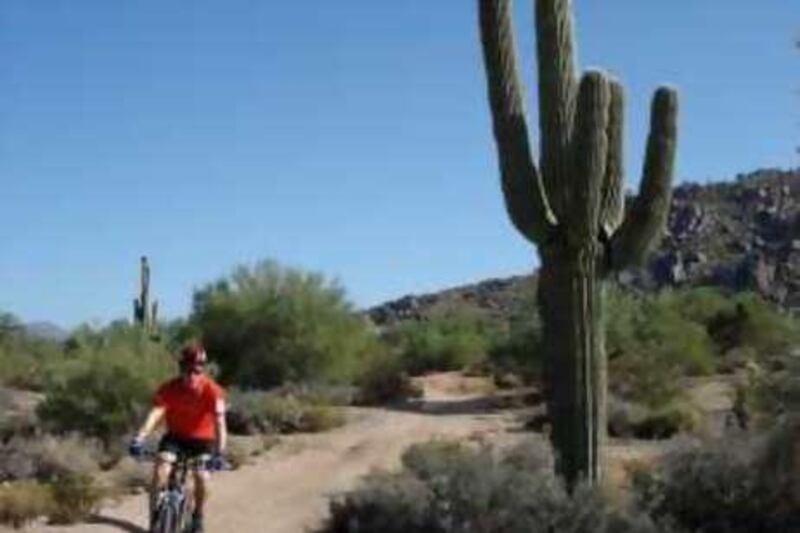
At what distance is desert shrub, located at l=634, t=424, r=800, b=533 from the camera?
14.4 m

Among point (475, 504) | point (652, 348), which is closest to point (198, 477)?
point (475, 504)

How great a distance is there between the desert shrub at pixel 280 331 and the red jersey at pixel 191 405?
69.1 feet

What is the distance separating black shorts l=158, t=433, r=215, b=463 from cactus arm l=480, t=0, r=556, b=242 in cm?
494

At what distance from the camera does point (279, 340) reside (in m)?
34.6

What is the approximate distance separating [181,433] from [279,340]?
21.7m

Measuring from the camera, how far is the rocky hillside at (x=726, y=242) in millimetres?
72250

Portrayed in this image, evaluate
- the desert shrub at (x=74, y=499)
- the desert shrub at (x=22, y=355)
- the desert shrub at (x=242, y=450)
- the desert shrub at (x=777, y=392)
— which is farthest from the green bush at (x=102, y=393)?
the desert shrub at (x=777, y=392)

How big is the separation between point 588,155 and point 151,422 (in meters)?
5.81

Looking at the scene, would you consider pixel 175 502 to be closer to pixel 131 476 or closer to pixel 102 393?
pixel 131 476

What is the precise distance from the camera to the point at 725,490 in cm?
1488

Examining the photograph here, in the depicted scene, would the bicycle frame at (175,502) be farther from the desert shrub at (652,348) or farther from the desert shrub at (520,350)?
the desert shrub at (520,350)

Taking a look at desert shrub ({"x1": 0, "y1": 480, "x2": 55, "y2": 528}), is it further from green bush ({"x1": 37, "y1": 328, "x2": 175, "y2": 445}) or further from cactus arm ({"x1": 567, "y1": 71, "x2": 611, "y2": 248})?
green bush ({"x1": 37, "y1": 328, "x2": 175, "y2": 445})

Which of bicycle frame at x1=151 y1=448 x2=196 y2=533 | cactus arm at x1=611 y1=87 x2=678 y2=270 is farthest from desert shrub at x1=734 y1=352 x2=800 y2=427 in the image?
bicycle frame at x1=151 y1=448 x2=196 y2=533

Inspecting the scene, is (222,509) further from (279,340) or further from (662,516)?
(279,340)
